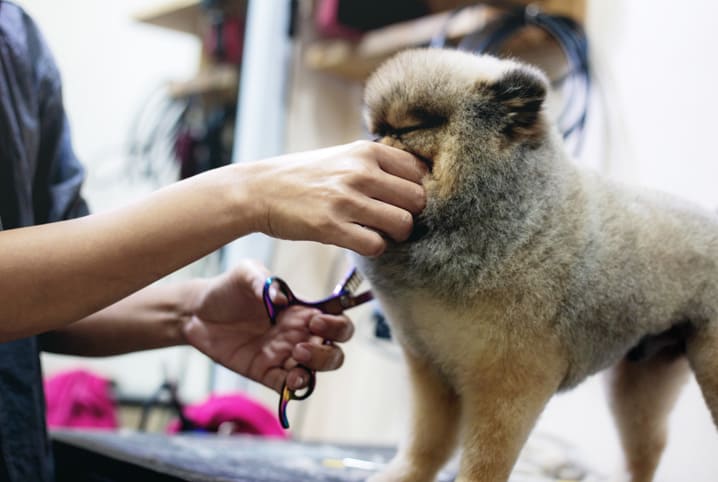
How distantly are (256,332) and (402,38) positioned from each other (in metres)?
0.93

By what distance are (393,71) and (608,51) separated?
85cm

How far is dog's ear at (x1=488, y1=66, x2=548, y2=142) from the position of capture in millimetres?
725

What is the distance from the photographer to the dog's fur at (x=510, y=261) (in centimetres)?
70

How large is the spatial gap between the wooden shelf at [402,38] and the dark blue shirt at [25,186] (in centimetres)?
61

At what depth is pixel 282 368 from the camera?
3.14ft

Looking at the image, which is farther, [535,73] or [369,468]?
[369,468]

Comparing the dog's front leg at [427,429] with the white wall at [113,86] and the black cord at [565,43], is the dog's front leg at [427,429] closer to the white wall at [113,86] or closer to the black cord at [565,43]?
the black cord at [565,43]

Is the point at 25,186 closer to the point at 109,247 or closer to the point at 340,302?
the point at 109,247

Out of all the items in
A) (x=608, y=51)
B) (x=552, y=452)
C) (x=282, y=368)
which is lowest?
(x=552, y=452)

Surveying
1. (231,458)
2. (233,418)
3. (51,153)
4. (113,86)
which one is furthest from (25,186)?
(113,86)

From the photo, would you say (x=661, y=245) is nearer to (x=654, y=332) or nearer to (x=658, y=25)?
(x=654, y=332)

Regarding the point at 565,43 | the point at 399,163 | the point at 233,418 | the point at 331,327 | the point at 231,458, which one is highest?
the point at 565,43

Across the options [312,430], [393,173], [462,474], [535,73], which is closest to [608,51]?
[535,73]

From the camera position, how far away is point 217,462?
0.99 meters
